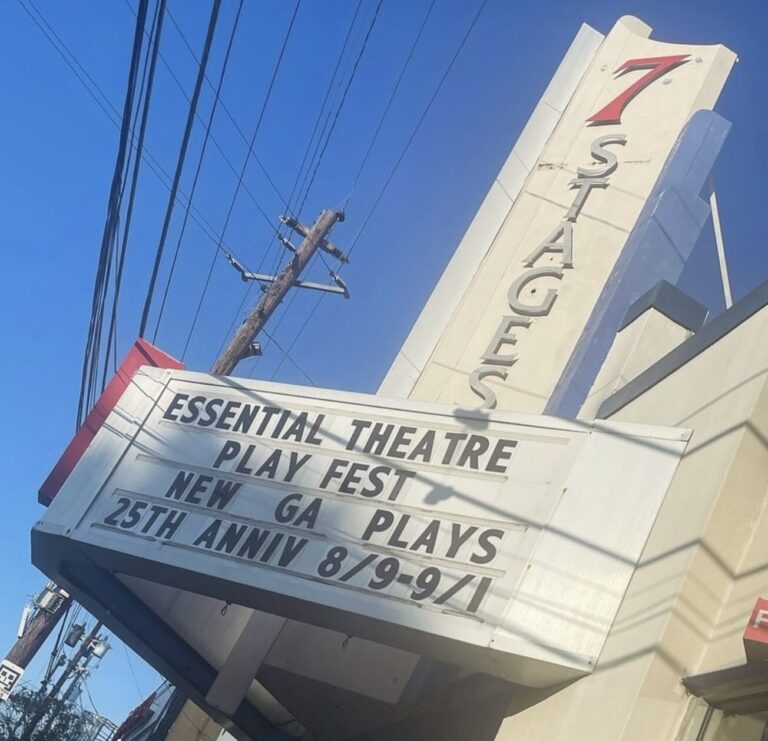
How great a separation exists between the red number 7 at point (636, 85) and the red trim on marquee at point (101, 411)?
21.0 ft

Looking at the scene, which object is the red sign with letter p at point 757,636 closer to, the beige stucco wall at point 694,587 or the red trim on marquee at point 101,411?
the beige stucco wall at point 694,587

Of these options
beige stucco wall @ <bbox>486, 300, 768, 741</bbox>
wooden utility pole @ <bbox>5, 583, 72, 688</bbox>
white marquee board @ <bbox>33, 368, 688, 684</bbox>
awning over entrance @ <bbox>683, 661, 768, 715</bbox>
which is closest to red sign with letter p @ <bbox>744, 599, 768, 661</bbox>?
A: awning over entrance @ <bbox>683, 661, 768, 715</bbox>

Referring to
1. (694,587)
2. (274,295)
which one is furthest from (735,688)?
(274,295)

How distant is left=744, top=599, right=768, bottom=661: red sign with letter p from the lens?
4.04m

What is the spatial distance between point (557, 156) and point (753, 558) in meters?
7.95

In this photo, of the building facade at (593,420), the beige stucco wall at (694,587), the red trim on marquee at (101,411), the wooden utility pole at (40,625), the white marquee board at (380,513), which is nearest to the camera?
A: the beige stucco wall at (694,587)

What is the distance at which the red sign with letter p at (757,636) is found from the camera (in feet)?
13.3

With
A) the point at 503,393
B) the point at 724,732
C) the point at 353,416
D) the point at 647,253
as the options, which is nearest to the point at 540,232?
the point at 647,253

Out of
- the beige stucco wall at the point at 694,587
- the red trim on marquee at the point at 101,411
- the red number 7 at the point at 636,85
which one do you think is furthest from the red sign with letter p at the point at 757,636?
the red number 7 at the point at 636,85

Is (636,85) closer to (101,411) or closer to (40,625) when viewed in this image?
(101,411)

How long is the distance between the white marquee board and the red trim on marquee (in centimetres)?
26

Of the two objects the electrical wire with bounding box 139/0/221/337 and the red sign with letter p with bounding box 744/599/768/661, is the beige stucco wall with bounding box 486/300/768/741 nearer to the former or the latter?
the red sign with letter p with bounding box 744/599/768/661

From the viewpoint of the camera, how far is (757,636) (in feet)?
13.3

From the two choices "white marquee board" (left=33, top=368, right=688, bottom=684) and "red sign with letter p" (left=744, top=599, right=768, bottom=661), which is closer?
"red sign with letter p" (left=744, top=599, right=768, bottom=661)
